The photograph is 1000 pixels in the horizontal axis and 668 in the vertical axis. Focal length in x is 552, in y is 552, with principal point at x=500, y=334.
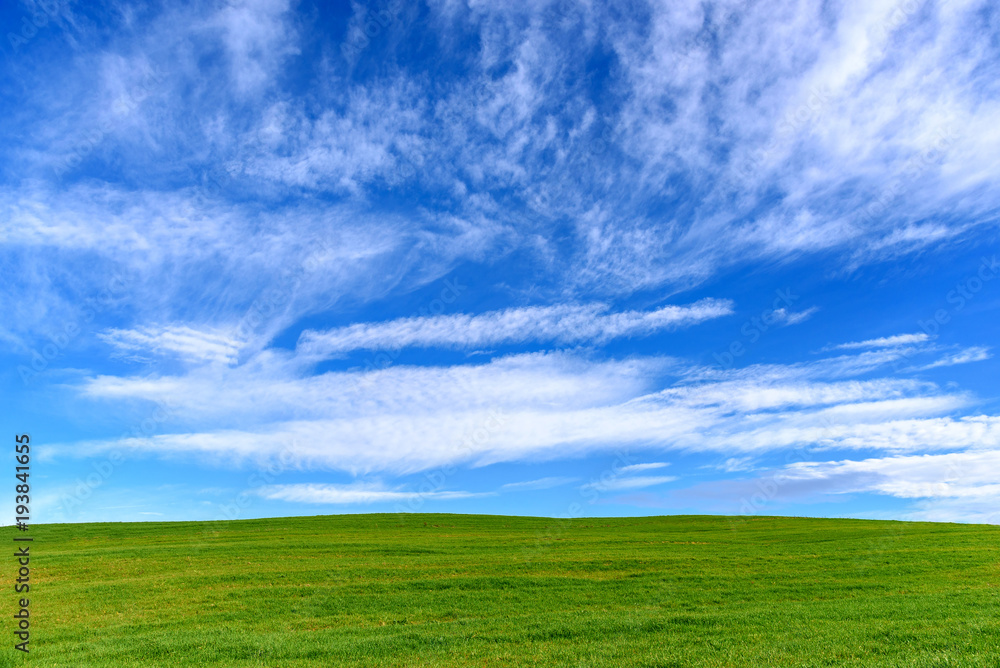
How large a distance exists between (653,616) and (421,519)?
59.3 m

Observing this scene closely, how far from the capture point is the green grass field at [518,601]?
19531 mm

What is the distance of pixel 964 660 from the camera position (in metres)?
14.8

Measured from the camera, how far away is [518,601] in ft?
98.0

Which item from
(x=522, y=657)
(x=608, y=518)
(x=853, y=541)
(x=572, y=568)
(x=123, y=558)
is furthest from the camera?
(x=608, y=518)

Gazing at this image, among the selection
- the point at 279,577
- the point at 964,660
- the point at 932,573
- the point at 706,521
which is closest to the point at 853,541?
the point at 932,573

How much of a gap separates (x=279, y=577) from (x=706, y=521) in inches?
2409

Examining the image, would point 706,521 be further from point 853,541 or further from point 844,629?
point 844,629

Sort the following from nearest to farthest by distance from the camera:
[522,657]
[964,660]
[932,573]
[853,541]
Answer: [964,660] → [522,657] → [932,573] → [853,541]

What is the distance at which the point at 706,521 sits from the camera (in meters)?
78.0

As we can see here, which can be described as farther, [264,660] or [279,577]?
[279,577]

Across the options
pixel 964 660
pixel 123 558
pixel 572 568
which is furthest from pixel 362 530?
pixel 964 660

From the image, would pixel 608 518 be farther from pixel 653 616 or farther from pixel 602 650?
pixel 602 650

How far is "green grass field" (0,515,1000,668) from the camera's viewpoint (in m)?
19.5

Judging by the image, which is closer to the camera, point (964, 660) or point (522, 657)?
point (964, 660)
